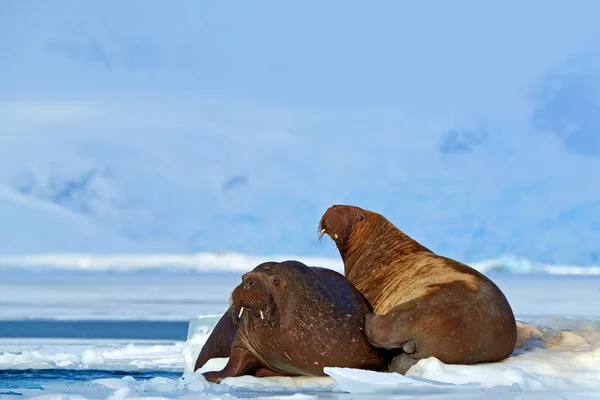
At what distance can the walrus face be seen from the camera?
31.9 ft

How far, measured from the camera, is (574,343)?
9531 mm

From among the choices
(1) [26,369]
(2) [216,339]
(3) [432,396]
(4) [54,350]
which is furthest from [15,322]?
(3) [432,396]

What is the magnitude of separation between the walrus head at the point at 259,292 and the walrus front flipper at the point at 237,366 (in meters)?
0.37

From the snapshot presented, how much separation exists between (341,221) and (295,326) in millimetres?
1595

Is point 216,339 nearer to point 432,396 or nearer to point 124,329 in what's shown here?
point 432,396

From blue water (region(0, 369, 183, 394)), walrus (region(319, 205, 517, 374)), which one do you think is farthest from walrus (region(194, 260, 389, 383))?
blue water (region(0, 369, 183, 394))

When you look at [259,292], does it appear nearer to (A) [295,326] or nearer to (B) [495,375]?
(A) [295,326]

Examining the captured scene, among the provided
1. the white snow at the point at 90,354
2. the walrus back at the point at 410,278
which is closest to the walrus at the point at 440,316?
the walrus back at the point at 410,278

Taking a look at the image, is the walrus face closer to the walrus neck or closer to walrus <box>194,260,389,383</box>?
the walrus neck

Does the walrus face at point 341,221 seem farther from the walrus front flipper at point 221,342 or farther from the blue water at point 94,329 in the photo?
the blue water at point 94,329

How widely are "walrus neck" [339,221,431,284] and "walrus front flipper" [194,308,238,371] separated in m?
1.09

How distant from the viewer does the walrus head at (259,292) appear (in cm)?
834

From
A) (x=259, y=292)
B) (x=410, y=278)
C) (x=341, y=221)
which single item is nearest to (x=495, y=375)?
(x=410, y=278)

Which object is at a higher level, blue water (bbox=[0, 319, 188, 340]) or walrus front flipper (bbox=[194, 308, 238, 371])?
blue water (bbox=[0, 319, 188, 340])
